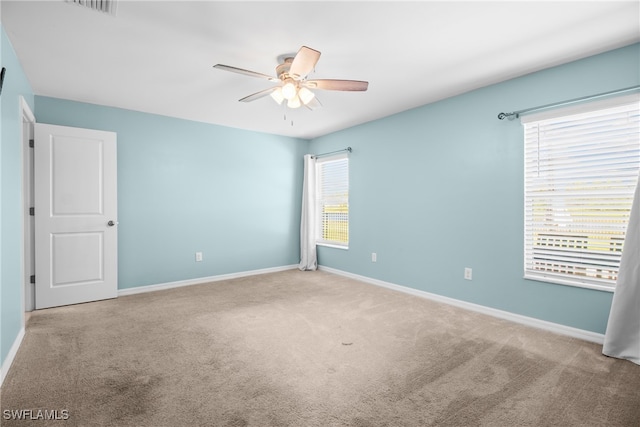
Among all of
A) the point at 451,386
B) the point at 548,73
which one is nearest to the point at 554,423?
the point at 451,386

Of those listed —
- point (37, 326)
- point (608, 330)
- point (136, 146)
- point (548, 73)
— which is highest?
point (548, 73)

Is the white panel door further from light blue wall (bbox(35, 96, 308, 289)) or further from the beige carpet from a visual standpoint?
the beige carpet

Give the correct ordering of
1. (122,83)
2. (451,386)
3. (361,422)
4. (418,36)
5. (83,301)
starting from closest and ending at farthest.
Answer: (361,422), (451,386), (418,36), (122,83), (83,301)

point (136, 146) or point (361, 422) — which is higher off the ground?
point (136, 146)

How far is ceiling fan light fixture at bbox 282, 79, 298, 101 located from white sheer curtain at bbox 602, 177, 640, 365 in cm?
272

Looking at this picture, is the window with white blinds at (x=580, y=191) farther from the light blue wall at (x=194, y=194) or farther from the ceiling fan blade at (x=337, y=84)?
the light blue wall at (x=194, y=194)

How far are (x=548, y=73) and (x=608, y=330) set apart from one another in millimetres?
2278

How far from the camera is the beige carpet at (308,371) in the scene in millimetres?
1756

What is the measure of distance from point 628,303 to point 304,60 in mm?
3019

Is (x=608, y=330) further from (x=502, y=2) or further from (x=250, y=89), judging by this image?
(x=250, y=89)

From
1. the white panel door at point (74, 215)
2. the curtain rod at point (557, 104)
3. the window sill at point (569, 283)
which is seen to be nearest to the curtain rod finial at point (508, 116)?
the curtain rod at point (557, 104)

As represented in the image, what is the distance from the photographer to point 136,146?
4.26m

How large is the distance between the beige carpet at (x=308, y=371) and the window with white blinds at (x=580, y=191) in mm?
642

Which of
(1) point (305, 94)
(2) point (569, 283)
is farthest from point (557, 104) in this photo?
(1) point (305, 94)
